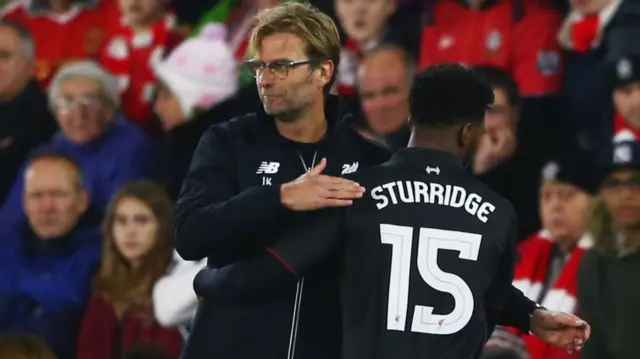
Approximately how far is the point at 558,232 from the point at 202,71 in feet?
7.19

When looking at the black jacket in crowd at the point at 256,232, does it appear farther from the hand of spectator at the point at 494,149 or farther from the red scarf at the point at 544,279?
the hand of spectator at the point at 494,149

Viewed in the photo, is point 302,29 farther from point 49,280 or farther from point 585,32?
point 49,280

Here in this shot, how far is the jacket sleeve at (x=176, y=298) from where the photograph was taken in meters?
5.49

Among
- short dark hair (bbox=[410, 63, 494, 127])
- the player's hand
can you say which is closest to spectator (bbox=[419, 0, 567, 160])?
short dark hair (bbox=[410, 63, 494, 127])

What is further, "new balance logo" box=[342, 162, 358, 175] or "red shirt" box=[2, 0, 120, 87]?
"red shirt" box=[2, 0, 120, 87]

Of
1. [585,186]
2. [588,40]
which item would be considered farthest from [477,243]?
[588,40]

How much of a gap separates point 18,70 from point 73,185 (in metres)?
1.09

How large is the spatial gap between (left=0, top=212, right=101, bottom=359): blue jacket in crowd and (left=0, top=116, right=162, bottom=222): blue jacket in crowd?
17 centimetres

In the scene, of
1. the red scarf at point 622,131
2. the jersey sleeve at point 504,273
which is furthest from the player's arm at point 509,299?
the red scarf at point 622,131

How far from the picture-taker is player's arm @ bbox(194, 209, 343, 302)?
2.92 m

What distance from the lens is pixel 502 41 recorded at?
559cm

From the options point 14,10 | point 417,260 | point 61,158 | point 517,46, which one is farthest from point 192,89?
point 417,260

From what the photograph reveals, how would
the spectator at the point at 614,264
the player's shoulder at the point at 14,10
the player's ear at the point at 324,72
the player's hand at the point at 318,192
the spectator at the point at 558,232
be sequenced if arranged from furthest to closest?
the player's shoulder at the point at 14,10 < the spectator at the point at 558,232 < the spectator at the point at 614,264 < the player's ear at the point at 324,72 < the player's hand at the point at 318,192

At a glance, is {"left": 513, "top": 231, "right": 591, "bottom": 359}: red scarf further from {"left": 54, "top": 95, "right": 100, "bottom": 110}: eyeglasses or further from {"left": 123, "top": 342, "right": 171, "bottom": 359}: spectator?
{"left": 54, "top": 95, "right": 100, "bottom": 110}: eyeglasses
